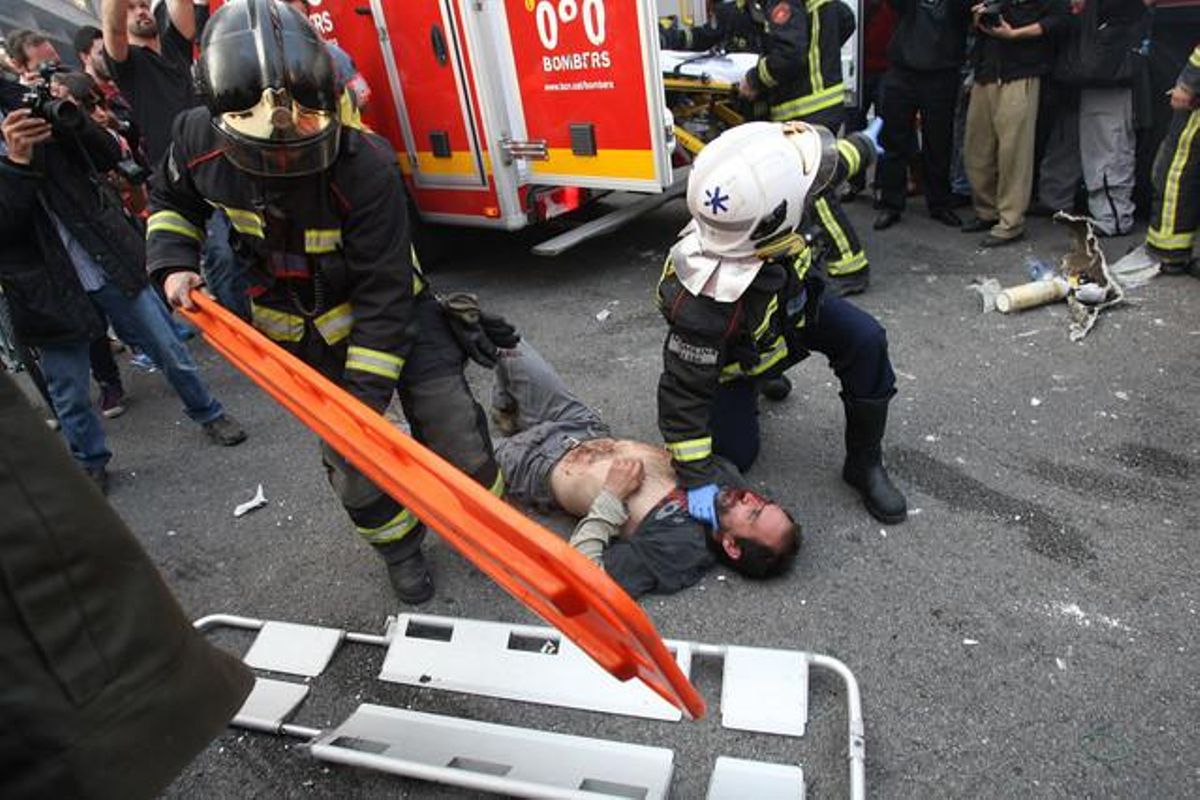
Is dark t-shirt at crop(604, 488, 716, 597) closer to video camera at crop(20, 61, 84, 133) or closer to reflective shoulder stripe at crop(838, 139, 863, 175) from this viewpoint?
reflective shoulder stripe at crop(838, 139, 863, 175)

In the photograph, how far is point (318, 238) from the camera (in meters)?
2.27

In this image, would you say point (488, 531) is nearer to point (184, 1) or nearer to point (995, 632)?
point (995, 632)

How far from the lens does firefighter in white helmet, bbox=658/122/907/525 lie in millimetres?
2316

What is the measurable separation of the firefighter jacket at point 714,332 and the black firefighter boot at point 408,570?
3.12ft

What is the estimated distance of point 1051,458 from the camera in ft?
9.80

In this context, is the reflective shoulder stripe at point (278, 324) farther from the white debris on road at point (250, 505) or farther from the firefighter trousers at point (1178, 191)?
the firefighter trousers at point (1178, 191)

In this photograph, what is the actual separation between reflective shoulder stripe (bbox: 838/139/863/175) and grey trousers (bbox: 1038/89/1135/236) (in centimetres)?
312

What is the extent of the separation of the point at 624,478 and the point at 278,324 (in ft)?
4.07

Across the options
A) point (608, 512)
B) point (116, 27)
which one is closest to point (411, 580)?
point (608, 512)

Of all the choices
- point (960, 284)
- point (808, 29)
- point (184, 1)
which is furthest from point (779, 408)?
point (184, 1)

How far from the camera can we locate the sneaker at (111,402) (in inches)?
176

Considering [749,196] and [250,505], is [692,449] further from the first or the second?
[250,505]

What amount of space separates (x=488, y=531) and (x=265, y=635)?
1.57 metres

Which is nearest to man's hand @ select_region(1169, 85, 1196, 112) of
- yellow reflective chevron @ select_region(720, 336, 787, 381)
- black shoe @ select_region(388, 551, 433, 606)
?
yellow reflective chevron @ select_region(720, 336, 787, 381)
